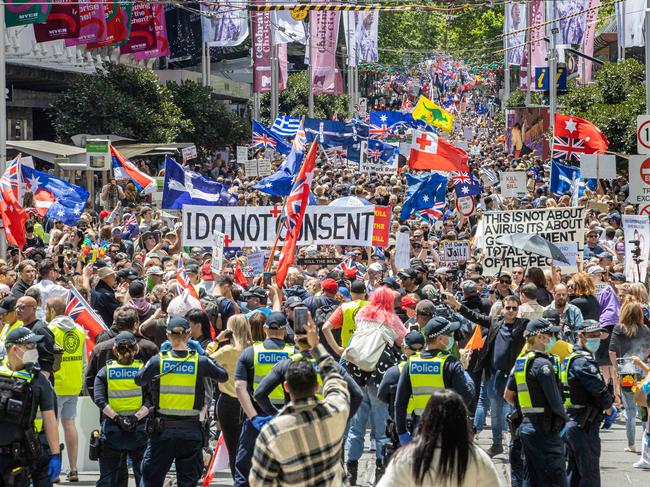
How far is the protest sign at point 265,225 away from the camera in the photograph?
15016 mm

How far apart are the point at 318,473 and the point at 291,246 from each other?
7.98 m

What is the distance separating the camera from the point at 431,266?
17.1 meters

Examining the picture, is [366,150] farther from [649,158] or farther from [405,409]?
[405,409]

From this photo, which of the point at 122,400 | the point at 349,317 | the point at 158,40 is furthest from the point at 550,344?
the point at 158,40

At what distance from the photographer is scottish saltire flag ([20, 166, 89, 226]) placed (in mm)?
19188

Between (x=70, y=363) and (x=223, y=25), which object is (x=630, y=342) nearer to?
(x=70, y=363)

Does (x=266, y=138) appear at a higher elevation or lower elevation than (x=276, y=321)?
higher

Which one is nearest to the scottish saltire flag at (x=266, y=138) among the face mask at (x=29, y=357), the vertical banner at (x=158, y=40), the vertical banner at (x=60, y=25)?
the vertical banner at (x=158, y=40)

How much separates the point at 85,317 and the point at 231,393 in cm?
233

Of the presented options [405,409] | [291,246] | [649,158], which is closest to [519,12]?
[649,158]

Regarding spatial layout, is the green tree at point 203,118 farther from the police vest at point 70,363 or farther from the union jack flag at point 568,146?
the police vest at point 70,363

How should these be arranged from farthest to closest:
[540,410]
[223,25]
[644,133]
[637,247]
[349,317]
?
[223,25] < [644,133] < [637,247] < [349,317] < [540,410]

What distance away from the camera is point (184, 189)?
18.3 meters

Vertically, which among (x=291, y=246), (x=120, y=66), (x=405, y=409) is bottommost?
(x=405, y=409)
